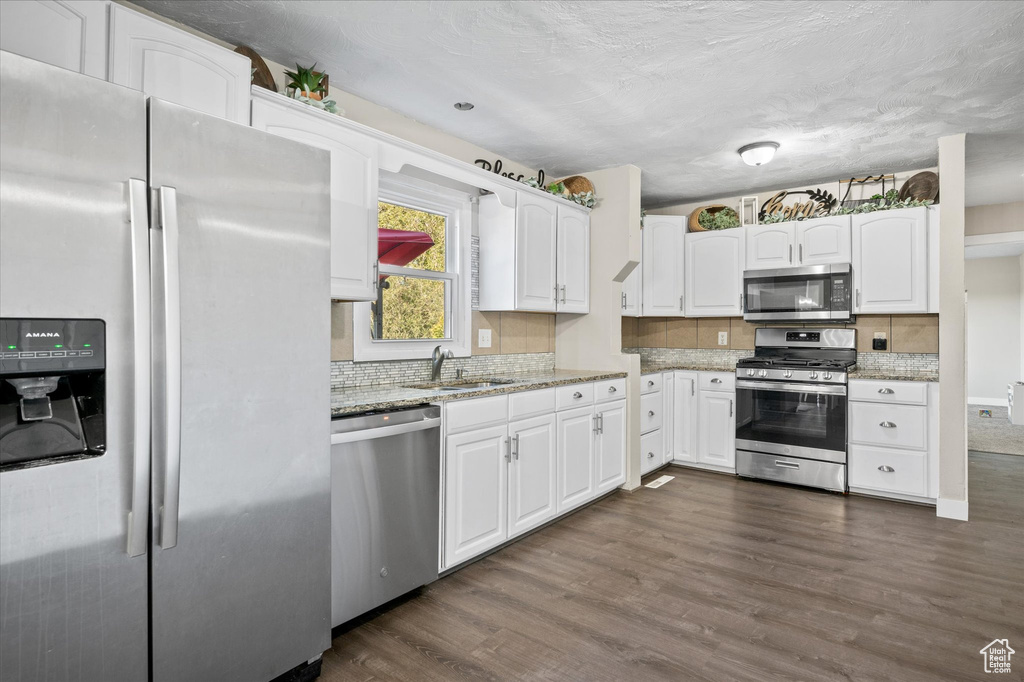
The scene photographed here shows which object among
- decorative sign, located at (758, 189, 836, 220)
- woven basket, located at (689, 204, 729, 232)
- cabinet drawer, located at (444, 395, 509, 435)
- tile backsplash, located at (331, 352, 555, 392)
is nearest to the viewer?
cabinet drawer, located at (444, 395, 509, 435)

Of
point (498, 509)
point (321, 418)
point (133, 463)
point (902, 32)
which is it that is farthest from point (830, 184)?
point (133, 463)

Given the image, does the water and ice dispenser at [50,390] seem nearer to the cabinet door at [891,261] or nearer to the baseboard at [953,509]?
the baseboard at [953,509]

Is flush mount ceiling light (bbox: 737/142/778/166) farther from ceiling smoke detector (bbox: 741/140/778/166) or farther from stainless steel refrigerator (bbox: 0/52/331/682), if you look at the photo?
stainless steel refrigerator (bbox: 0/52/331/682)

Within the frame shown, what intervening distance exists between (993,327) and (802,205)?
6402mm

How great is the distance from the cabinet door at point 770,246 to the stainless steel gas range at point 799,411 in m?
0.63

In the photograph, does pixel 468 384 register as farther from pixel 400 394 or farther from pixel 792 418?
pixel 792 418

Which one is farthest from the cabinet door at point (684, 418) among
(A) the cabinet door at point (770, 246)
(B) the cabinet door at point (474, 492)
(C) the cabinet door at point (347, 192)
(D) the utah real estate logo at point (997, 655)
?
(C) the cabinet door at point (347, 192)

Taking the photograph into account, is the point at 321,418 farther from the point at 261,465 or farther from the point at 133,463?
the point at 133,463

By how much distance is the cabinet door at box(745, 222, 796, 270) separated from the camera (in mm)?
4621

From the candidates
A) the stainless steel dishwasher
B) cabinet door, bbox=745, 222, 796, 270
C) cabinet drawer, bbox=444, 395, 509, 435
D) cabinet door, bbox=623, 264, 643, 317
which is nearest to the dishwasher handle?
the stainless steel dishwasher

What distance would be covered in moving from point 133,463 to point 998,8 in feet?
11.1

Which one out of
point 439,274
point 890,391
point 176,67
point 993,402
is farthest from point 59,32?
point 993,402

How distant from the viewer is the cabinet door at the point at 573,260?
13.2 feet

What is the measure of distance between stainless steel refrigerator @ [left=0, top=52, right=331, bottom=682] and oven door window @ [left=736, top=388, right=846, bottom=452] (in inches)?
144
